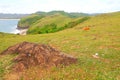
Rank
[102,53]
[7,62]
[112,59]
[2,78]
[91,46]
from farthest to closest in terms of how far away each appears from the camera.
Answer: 1. [91,46]
2. [102,53]
3. [112,59]
4. [7,62]
5. [2,78]

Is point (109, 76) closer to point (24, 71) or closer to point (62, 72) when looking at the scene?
point (62, 72)

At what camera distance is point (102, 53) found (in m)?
28.8

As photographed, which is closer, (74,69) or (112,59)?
(74,69)

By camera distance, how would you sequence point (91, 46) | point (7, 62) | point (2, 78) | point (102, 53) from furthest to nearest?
point (91, 46), point (102, 53), point (7, 62), point (2, 78)

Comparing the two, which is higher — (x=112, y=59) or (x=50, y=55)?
(x=50, y=55)

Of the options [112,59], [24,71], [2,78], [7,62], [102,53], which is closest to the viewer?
[2,78]

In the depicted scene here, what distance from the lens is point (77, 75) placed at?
18172mm

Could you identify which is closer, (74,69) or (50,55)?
(74,69)

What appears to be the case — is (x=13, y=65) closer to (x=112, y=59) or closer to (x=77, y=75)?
(x=77, y=75)

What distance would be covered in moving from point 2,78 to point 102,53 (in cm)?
1415

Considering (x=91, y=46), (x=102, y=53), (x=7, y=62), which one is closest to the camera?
(x=7, y=62)

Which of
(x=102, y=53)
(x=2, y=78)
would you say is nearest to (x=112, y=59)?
(x=102, y=53)

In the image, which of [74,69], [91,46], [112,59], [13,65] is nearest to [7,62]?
[13,65]

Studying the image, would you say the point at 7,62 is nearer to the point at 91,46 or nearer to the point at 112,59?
the point at 112,59
